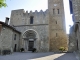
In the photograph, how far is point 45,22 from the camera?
68.6 feet

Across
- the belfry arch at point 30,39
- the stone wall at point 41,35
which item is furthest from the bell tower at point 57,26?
the belfry arch at point 30,39

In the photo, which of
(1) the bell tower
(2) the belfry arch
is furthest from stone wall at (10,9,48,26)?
(1) the bell tower

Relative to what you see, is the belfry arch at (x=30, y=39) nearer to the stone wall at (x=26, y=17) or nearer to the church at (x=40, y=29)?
the church at (x=40, y=29)

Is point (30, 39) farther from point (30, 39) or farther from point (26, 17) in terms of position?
point (26, 17)

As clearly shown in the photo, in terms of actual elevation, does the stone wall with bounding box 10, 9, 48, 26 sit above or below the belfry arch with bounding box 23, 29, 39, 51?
above

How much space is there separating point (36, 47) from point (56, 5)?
12054mm

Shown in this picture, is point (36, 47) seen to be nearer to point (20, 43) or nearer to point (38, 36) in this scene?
point (38, 36)

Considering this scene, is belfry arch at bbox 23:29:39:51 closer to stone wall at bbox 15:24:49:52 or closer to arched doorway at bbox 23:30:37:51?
arched doorway at bbox 23:30:37:51

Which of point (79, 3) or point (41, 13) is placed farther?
point (41, 13)

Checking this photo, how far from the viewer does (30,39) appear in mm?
21344

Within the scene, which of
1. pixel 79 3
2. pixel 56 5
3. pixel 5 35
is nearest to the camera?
pixel 79 3

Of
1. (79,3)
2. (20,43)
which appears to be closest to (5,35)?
(20,43)

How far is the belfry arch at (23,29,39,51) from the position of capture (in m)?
20.8

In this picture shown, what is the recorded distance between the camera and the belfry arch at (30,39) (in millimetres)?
20781
